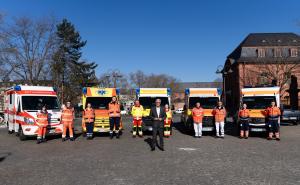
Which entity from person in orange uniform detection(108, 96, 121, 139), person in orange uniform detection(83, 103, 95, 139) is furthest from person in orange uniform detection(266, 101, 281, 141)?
person in orange uniform detection(83, 103, 95, 139)

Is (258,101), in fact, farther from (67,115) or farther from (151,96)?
(67,115)

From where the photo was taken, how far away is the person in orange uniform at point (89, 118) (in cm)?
1617

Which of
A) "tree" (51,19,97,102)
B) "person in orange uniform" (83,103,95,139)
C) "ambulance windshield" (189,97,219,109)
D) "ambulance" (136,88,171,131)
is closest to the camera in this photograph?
"person in orange uniform" (83,103,95,139)

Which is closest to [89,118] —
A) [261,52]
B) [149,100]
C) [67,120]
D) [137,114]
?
[67,120]

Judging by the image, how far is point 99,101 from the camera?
58.7 ft

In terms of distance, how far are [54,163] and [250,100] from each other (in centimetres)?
1163

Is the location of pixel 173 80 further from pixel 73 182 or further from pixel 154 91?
pixel 73 182

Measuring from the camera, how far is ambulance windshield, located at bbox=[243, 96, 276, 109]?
1741cm

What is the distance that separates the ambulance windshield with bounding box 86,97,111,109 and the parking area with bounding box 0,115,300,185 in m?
3.88

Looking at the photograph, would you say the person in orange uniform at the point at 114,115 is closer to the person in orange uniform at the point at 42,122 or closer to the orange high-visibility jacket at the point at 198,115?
the person in orange uniform at the point at 42,122

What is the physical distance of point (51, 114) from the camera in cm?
1631

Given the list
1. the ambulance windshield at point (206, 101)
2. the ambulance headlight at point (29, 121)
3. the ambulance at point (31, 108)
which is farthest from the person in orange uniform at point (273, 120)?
the ambulance headlight at point (29, 121)

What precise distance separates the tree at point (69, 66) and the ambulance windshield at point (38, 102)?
22640 millimetres

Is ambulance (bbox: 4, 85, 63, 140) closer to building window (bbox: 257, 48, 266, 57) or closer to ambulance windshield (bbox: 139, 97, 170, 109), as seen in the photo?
ambulance windshield (bbox: 139, 97, 170, 109)
